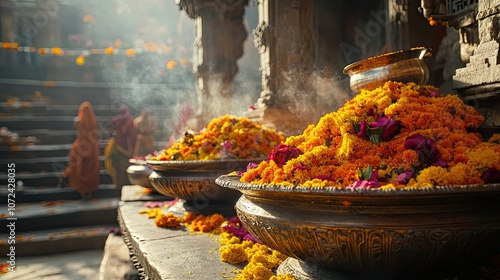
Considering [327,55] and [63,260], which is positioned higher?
[327,55]

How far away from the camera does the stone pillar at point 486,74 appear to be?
6.71ft

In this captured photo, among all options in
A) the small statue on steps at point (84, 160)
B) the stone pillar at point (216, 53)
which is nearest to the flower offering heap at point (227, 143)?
the stone pillar at point (216, 53)

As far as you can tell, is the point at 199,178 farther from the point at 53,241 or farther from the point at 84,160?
the point at 84,160

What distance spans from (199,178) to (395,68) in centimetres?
183

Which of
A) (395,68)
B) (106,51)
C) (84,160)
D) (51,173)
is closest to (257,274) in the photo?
(395,68)

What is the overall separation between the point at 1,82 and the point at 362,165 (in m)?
16.8

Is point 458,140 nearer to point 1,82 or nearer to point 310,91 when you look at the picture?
point 310,91

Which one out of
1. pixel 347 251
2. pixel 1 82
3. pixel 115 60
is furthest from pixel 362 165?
pixel 115 60

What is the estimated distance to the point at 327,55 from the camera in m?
8.27

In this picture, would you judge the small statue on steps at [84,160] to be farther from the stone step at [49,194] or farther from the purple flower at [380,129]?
the purple flower at [380,129]

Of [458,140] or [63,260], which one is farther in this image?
[63,260]

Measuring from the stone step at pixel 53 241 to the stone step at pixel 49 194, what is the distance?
5.63ft

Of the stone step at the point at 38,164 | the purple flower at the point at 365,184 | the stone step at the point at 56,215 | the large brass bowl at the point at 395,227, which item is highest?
the purple flower at the point at 365,184

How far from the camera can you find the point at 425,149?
5.22ft
